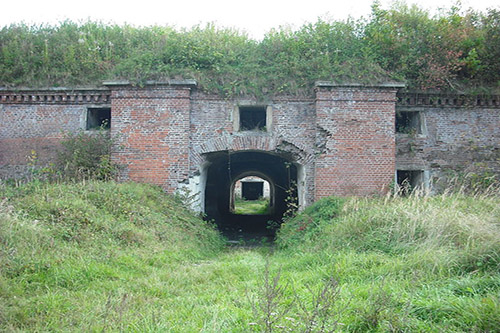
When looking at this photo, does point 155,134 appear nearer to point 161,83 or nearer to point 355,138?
point 161,83

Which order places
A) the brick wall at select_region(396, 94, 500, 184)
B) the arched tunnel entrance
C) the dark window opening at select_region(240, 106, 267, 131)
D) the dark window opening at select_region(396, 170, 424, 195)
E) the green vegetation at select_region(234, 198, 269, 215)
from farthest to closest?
the green vegetation at select_region(234, 198, 269, 215) < the arched tunnel entrance < the dark window opening at select_region(240, 106, 267, 131) < the dark window opening at select_region(396, 170, 424, 195) < the brick wall at select_region(396, 94, 500, 184)

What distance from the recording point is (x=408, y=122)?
12.1 metres

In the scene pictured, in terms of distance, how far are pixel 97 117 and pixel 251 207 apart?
1670 cm

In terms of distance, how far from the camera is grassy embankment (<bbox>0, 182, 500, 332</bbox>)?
373 centimetres

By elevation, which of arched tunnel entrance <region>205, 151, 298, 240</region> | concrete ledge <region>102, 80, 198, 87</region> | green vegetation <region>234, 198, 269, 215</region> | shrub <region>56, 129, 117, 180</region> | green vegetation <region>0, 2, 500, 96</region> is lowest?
green vegetation <region>234, 198, 269, 215</region>

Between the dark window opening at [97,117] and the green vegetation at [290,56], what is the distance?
96 centimetres

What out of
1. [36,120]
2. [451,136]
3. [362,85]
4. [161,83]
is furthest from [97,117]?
[451,136]

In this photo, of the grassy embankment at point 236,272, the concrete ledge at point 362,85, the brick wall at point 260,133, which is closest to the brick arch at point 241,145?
the brick wall at point 260,133

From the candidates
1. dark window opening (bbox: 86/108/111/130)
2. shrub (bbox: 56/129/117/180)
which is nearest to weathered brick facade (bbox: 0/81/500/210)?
dark window opening (bbox: 86/108/111/130)

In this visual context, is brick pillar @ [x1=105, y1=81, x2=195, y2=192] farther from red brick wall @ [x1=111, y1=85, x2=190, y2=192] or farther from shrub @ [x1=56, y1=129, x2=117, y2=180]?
shrub @ [x1=56, y1=129, x2=117, y2=180]

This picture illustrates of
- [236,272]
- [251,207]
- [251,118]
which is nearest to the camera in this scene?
[236,272]

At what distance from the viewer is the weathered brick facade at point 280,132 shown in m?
10.9

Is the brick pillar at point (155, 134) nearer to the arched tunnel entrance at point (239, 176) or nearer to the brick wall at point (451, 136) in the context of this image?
the arched tunnel entrance at point (239, 176)

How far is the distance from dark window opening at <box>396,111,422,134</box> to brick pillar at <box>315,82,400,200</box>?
1.15m
